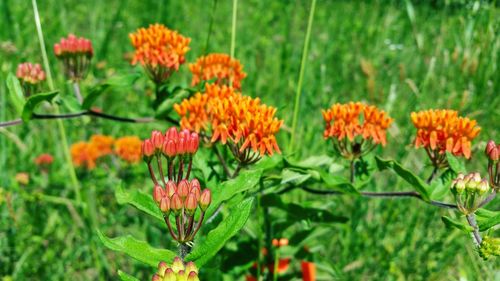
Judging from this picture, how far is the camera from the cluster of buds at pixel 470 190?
4.94 ft

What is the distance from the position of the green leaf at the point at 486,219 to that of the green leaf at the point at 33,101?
1441 mm

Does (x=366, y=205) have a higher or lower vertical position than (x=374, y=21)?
lower

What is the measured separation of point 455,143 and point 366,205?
3.06 ft

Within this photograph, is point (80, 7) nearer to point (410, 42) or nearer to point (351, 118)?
point (410, 42)

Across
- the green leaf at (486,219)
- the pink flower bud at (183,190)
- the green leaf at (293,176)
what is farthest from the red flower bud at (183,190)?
the green leaf at (486,219)

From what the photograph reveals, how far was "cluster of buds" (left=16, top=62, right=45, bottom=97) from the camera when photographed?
2105 mm

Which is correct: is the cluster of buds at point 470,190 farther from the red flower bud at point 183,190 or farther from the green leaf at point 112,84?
the green leaf at point 112,84

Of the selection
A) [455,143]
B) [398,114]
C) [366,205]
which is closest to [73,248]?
[366,205]

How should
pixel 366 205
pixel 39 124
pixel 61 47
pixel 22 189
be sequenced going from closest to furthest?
pixel 61 47 → pixel 366 205 → pixel 22 189 → pixel 39 124

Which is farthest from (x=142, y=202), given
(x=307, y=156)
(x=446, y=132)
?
(x=307, y=156)

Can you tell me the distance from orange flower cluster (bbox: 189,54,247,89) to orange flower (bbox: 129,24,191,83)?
83 mm

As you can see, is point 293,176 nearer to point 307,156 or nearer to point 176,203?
point 176,203

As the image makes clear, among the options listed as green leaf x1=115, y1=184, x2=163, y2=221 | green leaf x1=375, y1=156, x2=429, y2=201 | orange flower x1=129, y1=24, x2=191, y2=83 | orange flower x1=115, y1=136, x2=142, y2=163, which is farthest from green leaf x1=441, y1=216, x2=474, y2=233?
orange flower x1=115, y1=136, x2=142, y2=163

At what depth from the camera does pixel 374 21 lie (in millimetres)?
4824
